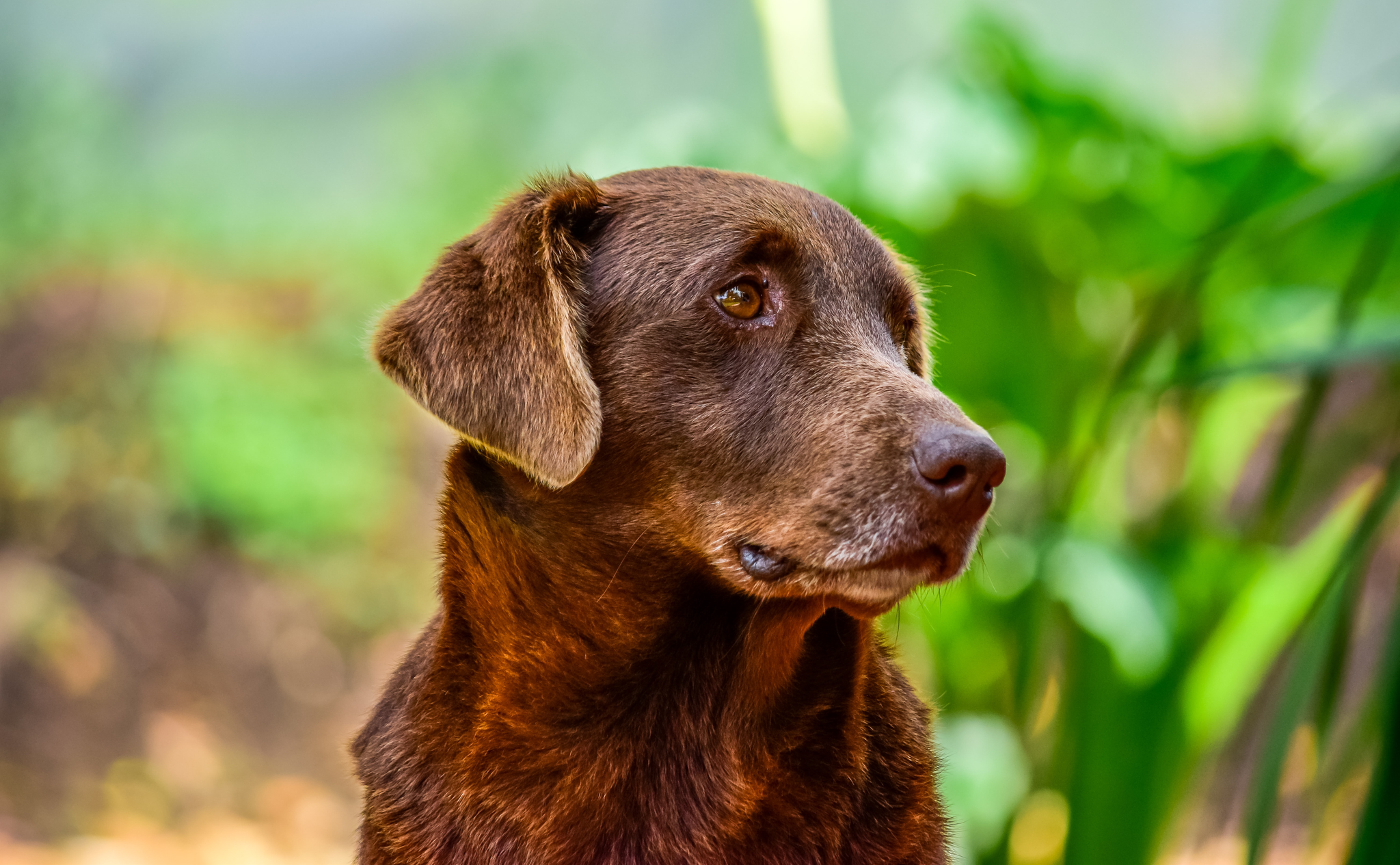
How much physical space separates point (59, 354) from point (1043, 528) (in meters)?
4.21

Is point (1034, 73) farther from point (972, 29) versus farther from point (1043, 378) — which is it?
point (1043, 378)

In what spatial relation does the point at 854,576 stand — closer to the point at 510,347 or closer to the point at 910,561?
the point at 910,561

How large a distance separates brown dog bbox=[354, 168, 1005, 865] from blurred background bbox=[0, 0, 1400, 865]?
0.40 m

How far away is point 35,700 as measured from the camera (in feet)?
14.7

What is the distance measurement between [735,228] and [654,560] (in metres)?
0.47

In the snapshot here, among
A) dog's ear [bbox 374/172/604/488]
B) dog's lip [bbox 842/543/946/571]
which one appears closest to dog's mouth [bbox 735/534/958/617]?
dog's lip [bbox 842/543/946/571]

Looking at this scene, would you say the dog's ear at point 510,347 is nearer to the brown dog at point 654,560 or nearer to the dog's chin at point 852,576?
the brown dog at point 654,560

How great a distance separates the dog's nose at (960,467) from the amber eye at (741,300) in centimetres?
35

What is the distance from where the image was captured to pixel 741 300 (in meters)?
1.69

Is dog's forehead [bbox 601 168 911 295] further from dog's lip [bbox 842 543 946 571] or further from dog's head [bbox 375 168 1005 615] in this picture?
dog's lip [bbox 842 543 946 571]

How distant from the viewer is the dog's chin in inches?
58.9

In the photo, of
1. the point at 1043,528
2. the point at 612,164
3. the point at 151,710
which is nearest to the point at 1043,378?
the point at 1043,528

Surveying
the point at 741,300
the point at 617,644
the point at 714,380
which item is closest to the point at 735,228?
the point at 741,300

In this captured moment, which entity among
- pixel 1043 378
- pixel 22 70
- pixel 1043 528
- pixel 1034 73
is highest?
pixel 22 70
